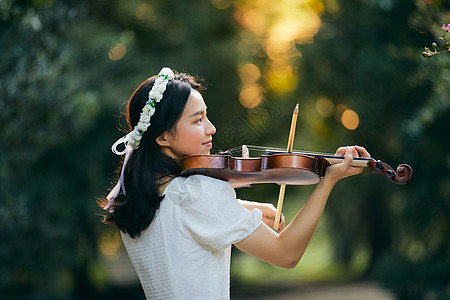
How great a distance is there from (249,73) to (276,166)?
34.0 ft

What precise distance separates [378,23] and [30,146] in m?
5.52

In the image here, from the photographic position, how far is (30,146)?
25.2ft

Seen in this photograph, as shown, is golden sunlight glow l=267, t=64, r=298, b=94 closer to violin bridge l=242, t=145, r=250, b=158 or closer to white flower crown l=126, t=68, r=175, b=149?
violin bridge l=242, t=145, r=250, b=158

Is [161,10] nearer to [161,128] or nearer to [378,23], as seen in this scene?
[378,23]

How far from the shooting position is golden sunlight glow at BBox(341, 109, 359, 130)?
11.3 metres

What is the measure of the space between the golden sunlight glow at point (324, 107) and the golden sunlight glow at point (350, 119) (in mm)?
657

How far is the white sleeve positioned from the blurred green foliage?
0.82 metres

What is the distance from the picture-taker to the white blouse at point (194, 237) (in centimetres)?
206

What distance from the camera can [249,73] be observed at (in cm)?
1246

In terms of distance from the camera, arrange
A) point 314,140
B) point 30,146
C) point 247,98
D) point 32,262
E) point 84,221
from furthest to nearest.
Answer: point 314,140 → point 247,98 → point 84,221 → point 32,262 → point 30,146

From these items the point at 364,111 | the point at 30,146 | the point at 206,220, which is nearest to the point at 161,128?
the point at 206,220

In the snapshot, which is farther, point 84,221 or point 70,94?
point 84,221

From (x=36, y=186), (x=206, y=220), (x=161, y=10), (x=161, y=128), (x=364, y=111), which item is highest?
(x=161, y=10)

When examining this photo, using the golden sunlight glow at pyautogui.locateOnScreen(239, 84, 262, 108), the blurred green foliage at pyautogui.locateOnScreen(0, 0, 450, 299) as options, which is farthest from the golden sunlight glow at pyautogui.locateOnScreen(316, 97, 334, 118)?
the golden sunlight glow at pyautogui.locateOnScreen(239, 84, 262, 108)
